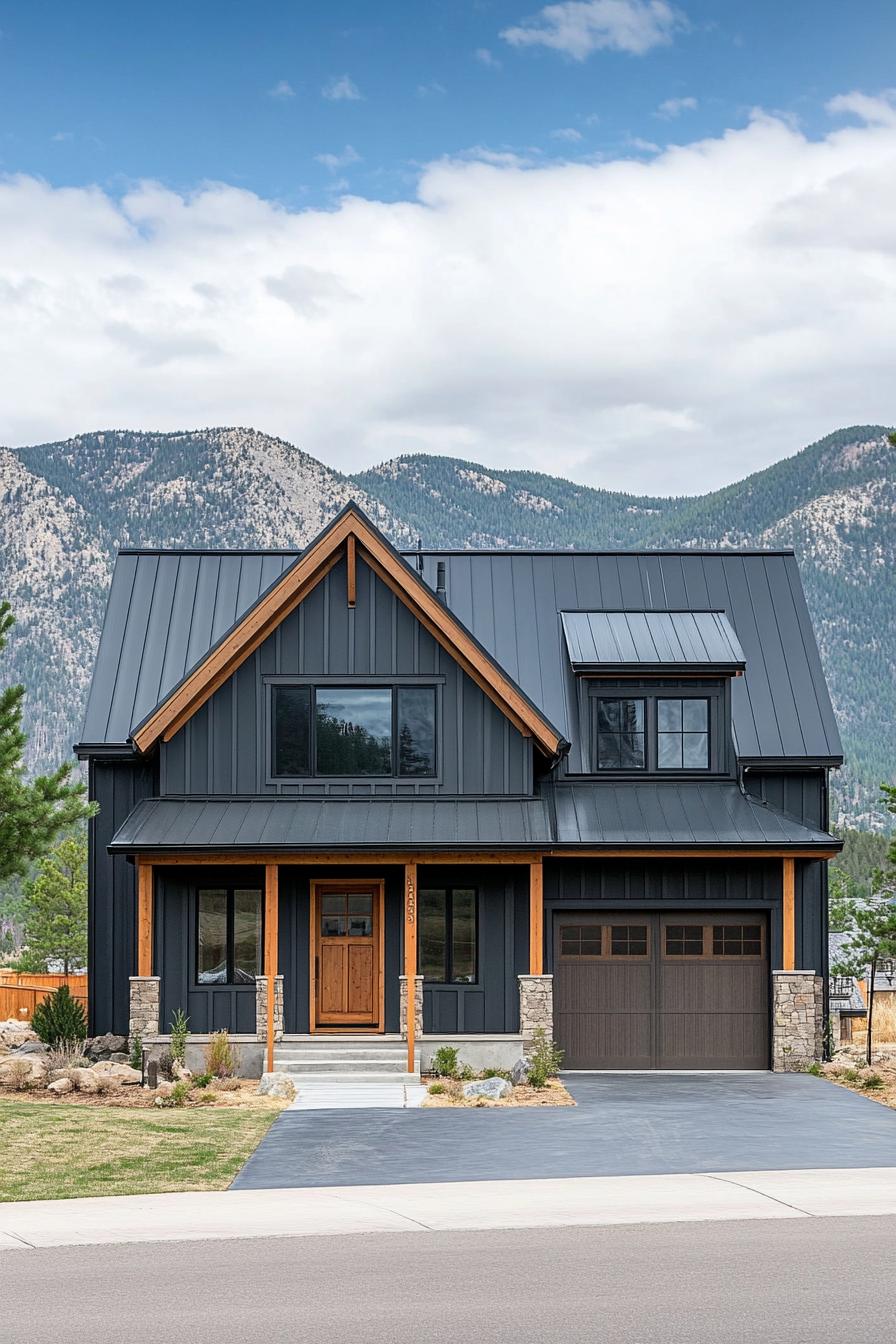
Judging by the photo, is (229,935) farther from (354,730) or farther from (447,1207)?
(447,1207)

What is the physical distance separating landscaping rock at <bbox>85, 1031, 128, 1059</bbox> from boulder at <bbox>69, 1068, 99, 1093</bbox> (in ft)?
7.10

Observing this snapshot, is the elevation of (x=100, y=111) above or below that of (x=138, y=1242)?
above

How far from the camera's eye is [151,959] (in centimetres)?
2194

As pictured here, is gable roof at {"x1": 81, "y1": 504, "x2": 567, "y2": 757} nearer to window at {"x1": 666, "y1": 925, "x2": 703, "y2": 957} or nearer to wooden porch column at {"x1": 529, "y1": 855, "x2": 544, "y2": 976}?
wooden porch column at {"x1": 529, "y1": 855, "x2": 544, "y2": 976}

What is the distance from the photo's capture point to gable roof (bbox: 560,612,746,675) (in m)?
23.8

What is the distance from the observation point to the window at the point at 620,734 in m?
24.1

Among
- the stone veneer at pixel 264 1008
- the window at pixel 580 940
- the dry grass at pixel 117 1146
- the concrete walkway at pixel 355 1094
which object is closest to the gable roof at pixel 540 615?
the window at pixel 580 940

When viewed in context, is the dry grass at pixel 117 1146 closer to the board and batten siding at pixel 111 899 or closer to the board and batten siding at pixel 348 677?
the board and batten siding at pixel 111 899

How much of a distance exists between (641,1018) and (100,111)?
27063 millimetres

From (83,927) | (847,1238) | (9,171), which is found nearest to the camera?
(847,1238)

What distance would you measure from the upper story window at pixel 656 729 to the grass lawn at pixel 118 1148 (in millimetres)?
8709

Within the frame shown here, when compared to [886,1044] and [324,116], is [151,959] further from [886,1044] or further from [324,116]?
[324,116]

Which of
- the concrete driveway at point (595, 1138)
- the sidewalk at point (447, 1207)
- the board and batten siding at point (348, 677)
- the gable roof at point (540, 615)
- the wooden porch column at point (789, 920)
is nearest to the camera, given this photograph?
the sidewalk at point (447, 1207)

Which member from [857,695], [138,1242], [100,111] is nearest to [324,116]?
[100,111]
